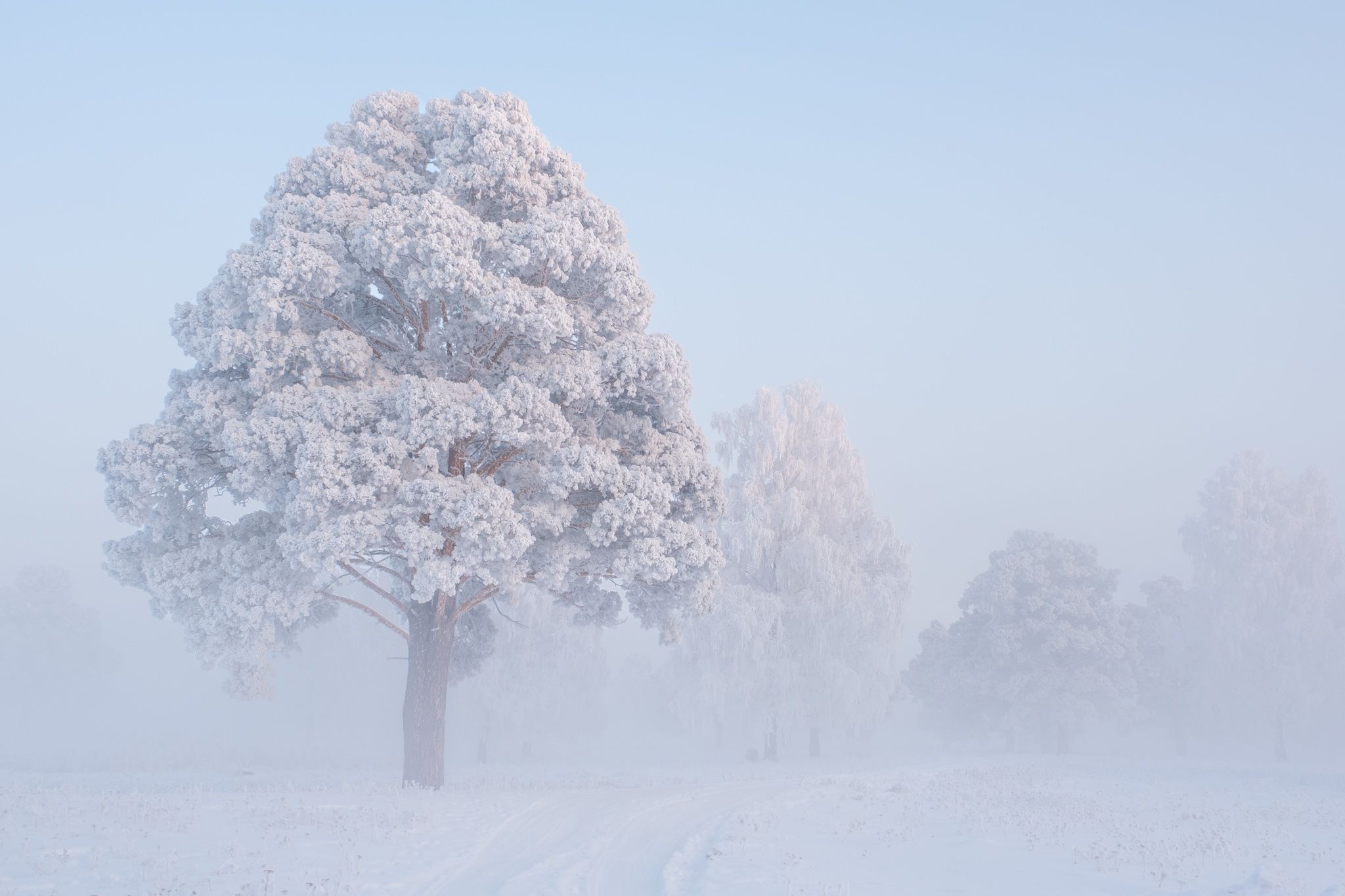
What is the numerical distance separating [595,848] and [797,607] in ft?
82.5

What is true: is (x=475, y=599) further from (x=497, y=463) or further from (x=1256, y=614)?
(x=1256, y=614)

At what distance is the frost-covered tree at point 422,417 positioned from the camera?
51.4 feet

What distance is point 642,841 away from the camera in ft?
41.5

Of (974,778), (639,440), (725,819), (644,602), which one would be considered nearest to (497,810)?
(725,819)

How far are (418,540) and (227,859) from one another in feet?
21.2

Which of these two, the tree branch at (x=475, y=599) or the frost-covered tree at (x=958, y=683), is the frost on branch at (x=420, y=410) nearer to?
the tree branch at (x=475, y=599)

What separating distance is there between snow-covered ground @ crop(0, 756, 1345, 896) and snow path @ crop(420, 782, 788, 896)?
0.16 ft

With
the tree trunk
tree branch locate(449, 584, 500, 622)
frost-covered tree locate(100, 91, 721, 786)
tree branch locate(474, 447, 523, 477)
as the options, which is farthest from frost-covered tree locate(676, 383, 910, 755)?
tree branch locate(474, 447, 523, 477)

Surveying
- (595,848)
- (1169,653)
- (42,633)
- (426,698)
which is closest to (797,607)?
(426,698)

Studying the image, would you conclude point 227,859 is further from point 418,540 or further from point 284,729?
point 284,729

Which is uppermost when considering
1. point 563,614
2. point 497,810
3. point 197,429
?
point 197,429

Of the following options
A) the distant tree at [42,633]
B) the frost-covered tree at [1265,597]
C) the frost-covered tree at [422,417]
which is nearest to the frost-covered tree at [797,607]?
the frost-covered tree at [422,417]

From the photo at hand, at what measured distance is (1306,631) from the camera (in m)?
46.3

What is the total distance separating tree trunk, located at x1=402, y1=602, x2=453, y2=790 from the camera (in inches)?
691
